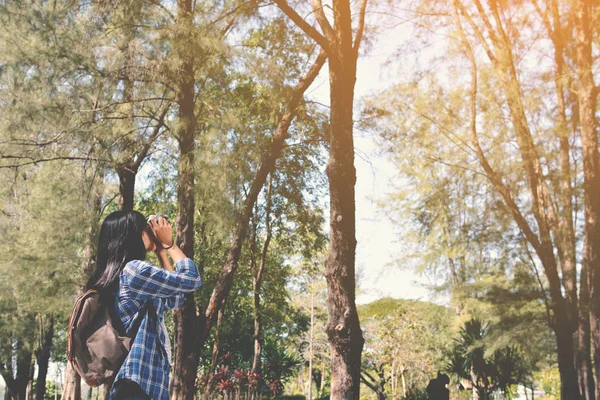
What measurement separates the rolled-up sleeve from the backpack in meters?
0.11

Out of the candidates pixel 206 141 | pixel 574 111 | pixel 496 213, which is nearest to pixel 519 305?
pixel 496 213

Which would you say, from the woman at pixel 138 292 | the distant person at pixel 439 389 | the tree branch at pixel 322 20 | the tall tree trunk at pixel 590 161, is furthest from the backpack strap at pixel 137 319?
the tall tree trunk at pixel 590 161

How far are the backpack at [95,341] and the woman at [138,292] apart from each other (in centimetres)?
3

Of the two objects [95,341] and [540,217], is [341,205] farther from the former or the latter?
[540,217]

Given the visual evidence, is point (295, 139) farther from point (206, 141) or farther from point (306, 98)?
point (206, 141)

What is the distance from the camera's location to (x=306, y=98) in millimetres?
9391

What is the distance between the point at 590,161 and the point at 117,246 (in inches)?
346

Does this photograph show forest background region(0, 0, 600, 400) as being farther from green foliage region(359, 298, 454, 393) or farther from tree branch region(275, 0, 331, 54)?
green foliage region(359, 298, 454, 393)

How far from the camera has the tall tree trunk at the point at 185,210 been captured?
283 inches

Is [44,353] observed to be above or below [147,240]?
below

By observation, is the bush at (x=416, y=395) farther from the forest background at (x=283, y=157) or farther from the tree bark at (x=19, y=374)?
the tree bark at (x=19, y=374)

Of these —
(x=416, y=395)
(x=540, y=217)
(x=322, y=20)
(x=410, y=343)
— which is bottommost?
(x=416, y=395)

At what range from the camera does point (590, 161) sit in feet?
29.1

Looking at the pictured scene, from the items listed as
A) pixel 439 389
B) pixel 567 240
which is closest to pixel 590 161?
pixel 567 240
